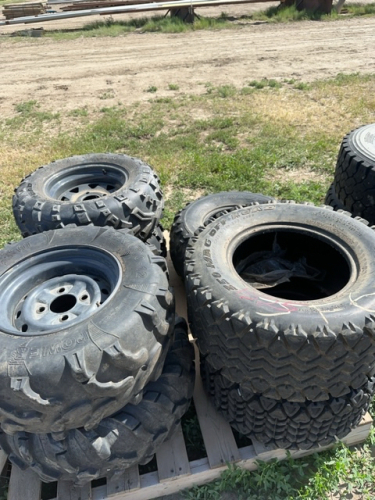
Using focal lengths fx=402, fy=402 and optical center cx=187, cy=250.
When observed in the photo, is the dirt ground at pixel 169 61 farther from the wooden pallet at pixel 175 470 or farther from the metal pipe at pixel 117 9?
the wooden pallet at pixel 175 470

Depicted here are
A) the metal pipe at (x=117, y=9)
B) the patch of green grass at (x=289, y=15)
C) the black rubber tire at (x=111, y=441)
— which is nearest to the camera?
the black rubber tire at (x=111, y=441)

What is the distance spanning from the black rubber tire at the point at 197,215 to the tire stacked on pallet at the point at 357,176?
67 centimetres

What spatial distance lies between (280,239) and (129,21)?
17146 mm

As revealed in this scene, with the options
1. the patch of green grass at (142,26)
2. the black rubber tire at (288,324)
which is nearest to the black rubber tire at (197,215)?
the black rubber tire at (288,324)

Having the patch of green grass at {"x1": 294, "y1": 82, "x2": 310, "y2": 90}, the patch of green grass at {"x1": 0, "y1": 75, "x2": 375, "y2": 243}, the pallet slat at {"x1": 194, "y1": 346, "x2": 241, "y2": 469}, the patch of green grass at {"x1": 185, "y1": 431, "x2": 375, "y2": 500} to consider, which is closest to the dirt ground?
the patch of green grass at {"x1": 294, "y1": 82, "x2": 310, "y2": 90}

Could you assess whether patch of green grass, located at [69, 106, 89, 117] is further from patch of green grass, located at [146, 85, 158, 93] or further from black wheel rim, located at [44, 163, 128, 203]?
black wheel rim, located at [44, 163, 128, 203]

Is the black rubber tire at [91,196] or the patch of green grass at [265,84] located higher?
the black rubber tire at [91,196]

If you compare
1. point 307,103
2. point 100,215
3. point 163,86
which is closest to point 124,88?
point 163,86

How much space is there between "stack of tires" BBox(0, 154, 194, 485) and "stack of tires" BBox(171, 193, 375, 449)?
29cm

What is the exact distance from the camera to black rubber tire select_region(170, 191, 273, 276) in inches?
136

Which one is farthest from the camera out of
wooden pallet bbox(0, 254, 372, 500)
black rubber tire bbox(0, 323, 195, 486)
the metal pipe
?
the metal pipe

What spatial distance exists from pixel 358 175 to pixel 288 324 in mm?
1999

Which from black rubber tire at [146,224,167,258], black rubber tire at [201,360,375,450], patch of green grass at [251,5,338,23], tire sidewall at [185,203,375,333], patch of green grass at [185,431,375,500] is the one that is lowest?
patch of green grass at [185,431,375,500]

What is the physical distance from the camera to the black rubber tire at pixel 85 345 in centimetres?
191
